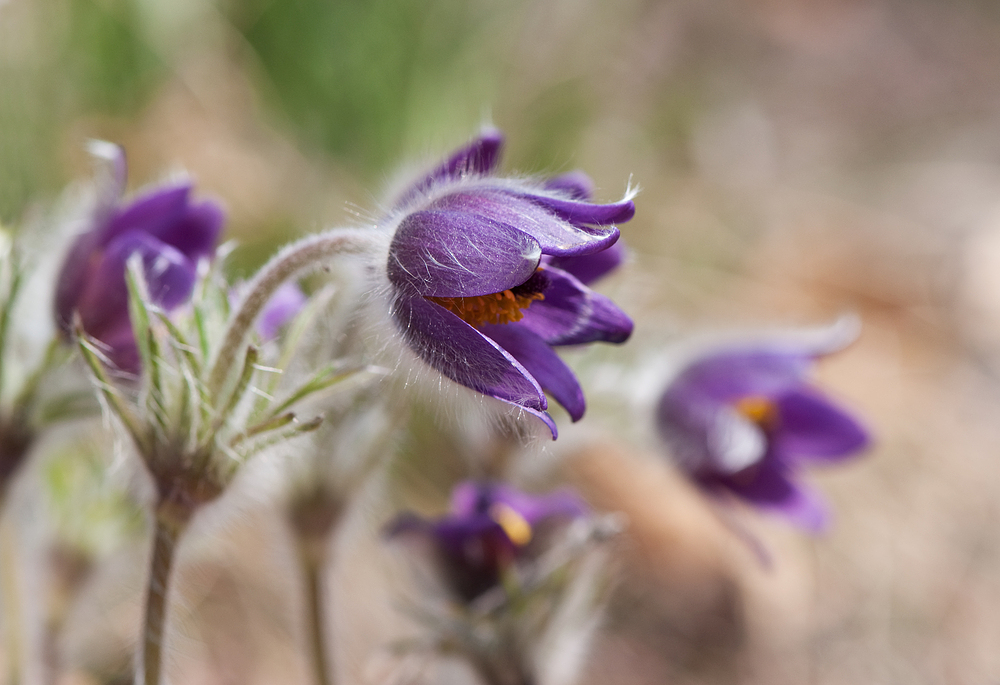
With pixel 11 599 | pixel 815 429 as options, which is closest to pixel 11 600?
pixel 11 599

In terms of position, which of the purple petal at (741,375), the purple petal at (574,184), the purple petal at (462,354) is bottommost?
the purple petal at (741,375)

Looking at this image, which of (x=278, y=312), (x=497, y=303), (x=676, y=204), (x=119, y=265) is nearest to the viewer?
(x=497, y=303)

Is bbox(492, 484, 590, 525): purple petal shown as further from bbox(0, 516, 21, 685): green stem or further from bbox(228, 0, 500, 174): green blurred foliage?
bbox(228, 0, 500, 174): green blurred foliage

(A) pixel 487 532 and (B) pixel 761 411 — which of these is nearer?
(A) pixel 487 532

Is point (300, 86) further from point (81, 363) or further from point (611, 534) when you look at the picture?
point (611, 534)

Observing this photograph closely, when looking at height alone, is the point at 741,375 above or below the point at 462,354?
below

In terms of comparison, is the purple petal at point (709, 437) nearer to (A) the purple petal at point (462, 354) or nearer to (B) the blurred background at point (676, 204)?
(B) the blurred background at point (676, 204)

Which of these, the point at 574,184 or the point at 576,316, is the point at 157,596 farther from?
the point at 574,184

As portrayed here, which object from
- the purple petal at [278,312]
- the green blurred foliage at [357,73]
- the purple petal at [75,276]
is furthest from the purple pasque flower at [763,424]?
the green blurred foliage at [357,73]
